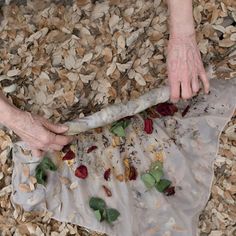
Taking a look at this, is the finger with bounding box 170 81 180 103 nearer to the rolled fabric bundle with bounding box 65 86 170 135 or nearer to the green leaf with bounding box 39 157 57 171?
the rolled fabric bundle with bounding box 65 86 170 135

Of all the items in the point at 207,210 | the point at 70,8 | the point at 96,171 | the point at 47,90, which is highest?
the point at 70,8

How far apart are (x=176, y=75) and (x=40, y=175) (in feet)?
1.19

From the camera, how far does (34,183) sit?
134cm

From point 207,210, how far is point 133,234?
18 centimetres

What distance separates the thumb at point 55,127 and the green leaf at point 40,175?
0.40ft

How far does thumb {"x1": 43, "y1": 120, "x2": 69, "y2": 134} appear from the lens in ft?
3.93

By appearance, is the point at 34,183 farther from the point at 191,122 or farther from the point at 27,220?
the point at 191,122

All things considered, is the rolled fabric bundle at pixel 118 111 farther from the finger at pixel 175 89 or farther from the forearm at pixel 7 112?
the forearm at pixel 7 112

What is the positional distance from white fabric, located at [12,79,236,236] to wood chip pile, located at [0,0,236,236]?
0.03m

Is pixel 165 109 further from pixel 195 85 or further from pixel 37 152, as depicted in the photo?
pixel 37 152

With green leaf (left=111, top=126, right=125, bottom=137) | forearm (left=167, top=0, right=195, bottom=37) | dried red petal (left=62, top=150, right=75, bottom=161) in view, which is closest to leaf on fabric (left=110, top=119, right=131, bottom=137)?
green leaf (left=111, top=126, right=125, bottom=137)

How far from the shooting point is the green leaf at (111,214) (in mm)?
1331

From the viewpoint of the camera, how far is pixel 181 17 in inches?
49.1

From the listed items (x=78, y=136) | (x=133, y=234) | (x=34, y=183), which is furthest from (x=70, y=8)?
(x=133, y=234)
